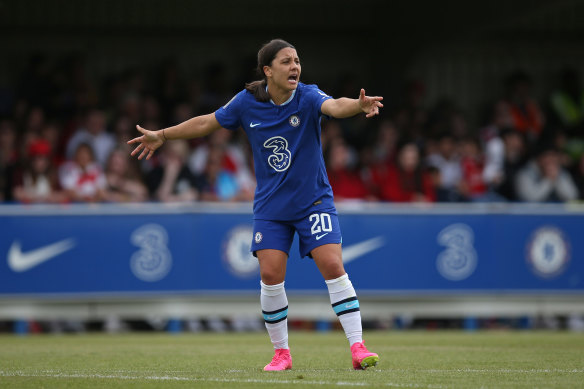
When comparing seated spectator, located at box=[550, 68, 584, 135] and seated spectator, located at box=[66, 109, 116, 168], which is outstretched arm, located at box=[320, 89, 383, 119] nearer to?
seated spectator, located at box=[66, 109, 116, 168]

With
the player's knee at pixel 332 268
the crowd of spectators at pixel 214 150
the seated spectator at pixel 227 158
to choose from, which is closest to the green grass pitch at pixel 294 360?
the player's knee at pixel 332 268

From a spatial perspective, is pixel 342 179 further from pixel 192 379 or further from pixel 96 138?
pixel 192 379

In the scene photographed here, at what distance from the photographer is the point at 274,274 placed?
302 inches

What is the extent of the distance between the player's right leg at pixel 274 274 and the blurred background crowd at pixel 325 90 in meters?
6.69

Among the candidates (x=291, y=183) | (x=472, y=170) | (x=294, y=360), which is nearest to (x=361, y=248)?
(x=472, y=170)

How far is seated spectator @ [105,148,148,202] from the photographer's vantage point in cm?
1439

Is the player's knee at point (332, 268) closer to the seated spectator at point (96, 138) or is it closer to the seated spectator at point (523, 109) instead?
the seated spectator at point (96, 138)

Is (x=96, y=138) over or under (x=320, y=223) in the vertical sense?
over

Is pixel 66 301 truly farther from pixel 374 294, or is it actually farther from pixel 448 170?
pixel 448 170

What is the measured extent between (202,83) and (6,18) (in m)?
3.97

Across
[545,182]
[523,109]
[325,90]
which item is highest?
[325,90]

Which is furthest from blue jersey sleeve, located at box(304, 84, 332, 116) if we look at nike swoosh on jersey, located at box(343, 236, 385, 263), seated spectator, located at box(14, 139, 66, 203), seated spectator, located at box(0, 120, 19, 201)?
seated spectator, located at box(0, 120, 19, 201)

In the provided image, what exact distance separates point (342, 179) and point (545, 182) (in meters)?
3.09

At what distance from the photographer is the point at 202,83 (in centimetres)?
2044
